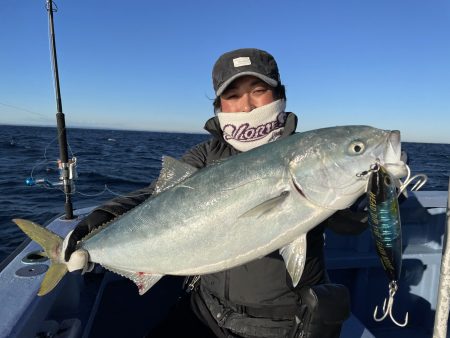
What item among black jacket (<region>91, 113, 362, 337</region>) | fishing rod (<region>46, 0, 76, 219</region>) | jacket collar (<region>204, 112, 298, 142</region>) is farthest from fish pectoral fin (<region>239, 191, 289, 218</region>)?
fishing rod (<region>46, 0, 76, 219</region>)

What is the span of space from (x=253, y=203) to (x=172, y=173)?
0.71 metres

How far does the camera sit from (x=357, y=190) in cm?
219

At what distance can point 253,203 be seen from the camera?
2.34m

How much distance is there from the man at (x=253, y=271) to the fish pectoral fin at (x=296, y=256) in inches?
15.9

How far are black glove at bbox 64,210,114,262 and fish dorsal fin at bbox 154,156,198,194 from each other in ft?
1.84

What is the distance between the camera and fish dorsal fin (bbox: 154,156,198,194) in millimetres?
2695

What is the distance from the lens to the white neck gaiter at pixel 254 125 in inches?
125

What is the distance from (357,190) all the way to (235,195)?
2.42ft

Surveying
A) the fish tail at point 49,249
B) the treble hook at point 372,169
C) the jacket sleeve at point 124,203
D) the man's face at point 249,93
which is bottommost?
the fish tail at point 49,249

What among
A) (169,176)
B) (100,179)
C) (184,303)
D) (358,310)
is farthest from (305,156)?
(100,179)

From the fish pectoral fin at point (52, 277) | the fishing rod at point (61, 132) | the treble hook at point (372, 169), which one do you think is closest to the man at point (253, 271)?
the fish pectoral fin at point (52, 277)

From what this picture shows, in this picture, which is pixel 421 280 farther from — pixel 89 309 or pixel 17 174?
pixel 17 174

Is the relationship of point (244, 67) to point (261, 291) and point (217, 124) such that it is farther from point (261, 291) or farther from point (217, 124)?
point (261, 291)

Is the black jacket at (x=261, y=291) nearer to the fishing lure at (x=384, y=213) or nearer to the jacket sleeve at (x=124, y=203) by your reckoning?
the jacket sleeve at (x=124, y=203)
